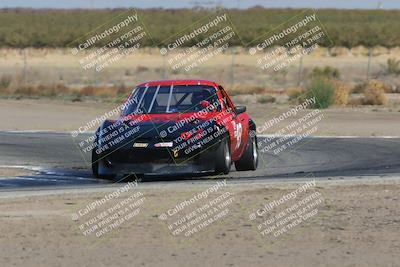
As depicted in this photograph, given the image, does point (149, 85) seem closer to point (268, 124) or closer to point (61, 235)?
point (61, 235)

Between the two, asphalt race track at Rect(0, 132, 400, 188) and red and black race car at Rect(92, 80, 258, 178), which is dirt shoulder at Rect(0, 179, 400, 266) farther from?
asphalt race track at Rect(0, 132, 400, 188)

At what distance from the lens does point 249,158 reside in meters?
17.9

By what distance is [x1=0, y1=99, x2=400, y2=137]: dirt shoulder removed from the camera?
28156 mm

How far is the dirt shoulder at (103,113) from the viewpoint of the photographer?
2816 cm

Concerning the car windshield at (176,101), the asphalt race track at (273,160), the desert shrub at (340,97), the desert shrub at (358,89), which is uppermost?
the car windshield at (176,101)

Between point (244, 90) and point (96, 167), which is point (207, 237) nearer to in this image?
point (96, 167)

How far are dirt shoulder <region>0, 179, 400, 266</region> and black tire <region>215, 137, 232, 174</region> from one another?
1.79 m

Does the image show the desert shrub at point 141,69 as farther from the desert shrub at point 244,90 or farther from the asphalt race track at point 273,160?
the asphalt race track at point 273,160

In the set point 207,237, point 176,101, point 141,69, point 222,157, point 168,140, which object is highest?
point 176,101

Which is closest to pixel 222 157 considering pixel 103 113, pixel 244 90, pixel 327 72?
pixel 103 113

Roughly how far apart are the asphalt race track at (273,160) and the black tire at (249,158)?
129 mm

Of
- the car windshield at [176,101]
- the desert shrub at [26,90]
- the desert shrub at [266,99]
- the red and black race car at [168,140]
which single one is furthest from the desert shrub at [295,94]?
the red and black race car at [168,140]

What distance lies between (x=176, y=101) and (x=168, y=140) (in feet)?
6.60

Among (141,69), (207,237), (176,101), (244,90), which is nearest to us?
(207,237)
